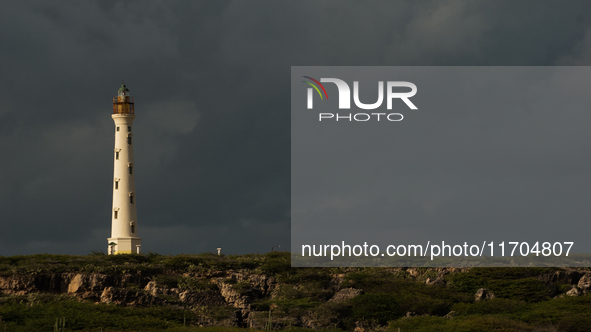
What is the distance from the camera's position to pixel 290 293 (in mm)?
54281

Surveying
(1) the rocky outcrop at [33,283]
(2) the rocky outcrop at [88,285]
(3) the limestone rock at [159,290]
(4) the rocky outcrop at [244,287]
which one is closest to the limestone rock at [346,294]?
(4) the rocky outcrop at [244,287]

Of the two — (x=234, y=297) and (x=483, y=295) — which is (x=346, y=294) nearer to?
(x=234, y=297)

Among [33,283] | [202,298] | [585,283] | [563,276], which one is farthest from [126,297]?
[585,283]

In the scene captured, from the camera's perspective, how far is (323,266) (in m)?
60.9

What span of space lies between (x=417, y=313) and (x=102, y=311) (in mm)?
19032

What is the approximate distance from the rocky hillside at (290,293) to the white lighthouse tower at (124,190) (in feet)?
28.9

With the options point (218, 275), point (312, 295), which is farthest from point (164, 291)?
point (312, 295)

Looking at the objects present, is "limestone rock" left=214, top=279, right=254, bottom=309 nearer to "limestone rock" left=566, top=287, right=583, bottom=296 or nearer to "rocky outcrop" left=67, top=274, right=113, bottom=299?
"rocky outcrop" left=67, top=274, right=113, bottom=299

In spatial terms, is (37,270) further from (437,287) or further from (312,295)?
(437,287)

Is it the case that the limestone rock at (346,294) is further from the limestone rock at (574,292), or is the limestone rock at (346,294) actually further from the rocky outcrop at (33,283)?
the rocky outcrop at (33,283)

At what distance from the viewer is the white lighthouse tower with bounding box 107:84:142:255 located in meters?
68.8

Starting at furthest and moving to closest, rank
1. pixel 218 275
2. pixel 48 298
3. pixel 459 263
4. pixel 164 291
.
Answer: pixel 459 263, pixel 218 275, pixel 164 291, pixel 48 298

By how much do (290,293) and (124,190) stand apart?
21929 millimetres

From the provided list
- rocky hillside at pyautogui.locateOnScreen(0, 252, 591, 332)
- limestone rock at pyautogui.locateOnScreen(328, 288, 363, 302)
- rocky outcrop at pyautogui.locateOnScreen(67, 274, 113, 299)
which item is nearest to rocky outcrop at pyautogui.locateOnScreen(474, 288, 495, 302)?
rocky hillside at pyautogui.locateOnScreen(0, 252, 591, 332)
